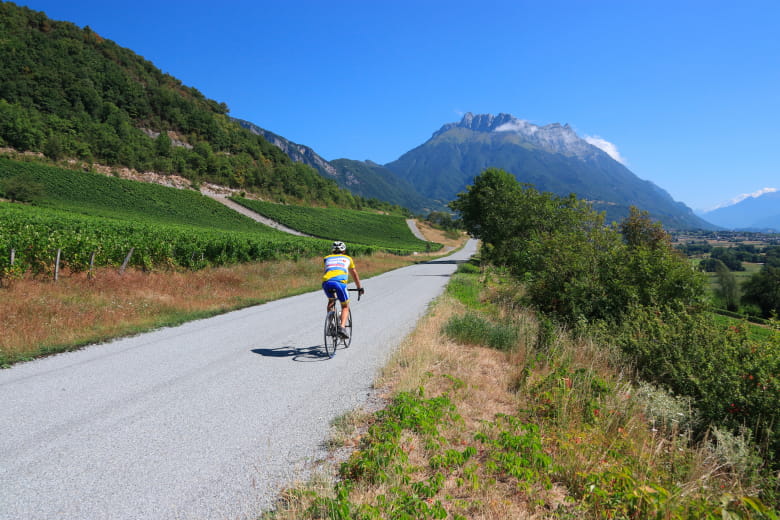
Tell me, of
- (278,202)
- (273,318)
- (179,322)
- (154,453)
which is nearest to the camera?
(154,453)

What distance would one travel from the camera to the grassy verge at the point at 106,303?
7.27m

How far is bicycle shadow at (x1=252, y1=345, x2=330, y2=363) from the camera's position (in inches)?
290

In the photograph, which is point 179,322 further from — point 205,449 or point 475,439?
point 475,439

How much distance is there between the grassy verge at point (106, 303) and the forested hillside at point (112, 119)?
66.4 m

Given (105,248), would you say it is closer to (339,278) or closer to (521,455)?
(339,278)

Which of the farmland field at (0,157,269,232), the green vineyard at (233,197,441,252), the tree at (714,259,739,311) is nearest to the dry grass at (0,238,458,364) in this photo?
the farmland field at (0,157,269,232)

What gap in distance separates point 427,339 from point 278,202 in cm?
9243

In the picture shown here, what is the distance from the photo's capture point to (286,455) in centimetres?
385

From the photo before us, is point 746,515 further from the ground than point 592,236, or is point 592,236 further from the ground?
point 592,236

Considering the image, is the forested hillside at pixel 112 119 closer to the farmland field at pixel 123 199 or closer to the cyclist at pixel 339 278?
the farmland field at pixel 123 199

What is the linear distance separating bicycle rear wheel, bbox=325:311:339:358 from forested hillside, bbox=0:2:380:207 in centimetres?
7543

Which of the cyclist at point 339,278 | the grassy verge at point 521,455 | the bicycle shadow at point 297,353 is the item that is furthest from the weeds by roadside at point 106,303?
the grassy verge at point 521,455

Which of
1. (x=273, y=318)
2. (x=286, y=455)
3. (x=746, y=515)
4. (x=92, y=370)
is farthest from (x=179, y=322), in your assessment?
(x=746, y=515)

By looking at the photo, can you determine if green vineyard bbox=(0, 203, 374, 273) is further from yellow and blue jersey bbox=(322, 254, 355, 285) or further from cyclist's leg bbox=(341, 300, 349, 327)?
cyclist's leg bbox=(341, 300, 349, 327)
